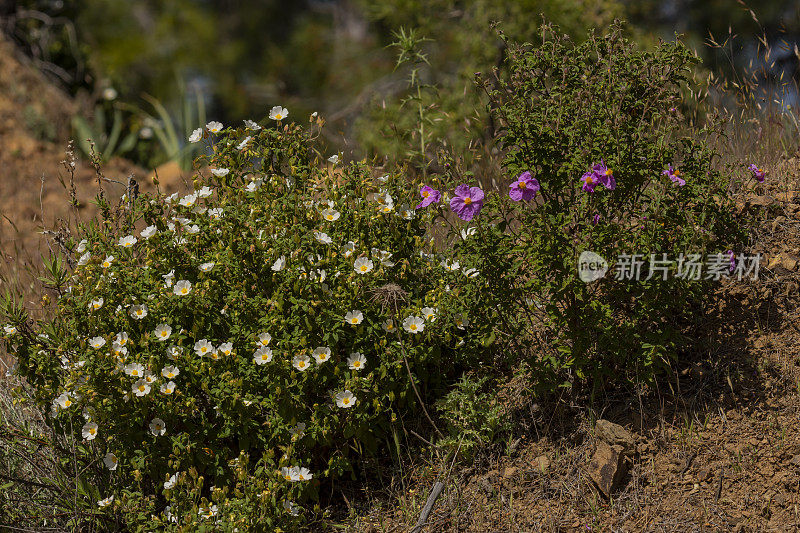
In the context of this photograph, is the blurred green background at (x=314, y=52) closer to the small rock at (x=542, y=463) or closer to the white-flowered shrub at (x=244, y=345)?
the white-flowered shrub at (x=244, y=345)

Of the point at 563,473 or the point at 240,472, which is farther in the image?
the point at 563,473

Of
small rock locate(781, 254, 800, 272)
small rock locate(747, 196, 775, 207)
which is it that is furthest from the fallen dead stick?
small rock locate(747, 196, 775, 207)

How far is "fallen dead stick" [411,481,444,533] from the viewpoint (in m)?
2.95

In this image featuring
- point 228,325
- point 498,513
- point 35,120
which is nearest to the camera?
point 498,513

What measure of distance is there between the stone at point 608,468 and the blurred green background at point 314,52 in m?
1.83

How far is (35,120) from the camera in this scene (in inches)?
308

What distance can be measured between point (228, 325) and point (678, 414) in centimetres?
178

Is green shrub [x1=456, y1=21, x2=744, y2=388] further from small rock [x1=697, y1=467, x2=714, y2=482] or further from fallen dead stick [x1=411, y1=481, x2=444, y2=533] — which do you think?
fallen dead stick [x1=411, y1=481, x2=444, y2=533]

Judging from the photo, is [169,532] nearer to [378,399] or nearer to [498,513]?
[378,399]

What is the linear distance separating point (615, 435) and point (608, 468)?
0.13m

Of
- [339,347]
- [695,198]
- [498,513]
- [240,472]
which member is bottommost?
[498,513]

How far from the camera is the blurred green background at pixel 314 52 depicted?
540 cm

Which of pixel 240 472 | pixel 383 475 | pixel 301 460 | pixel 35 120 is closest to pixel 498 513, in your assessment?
pixel 383 475

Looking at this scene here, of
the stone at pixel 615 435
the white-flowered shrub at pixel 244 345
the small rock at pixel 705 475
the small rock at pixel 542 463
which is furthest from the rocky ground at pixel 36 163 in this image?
the small rock at pixel 705 475
